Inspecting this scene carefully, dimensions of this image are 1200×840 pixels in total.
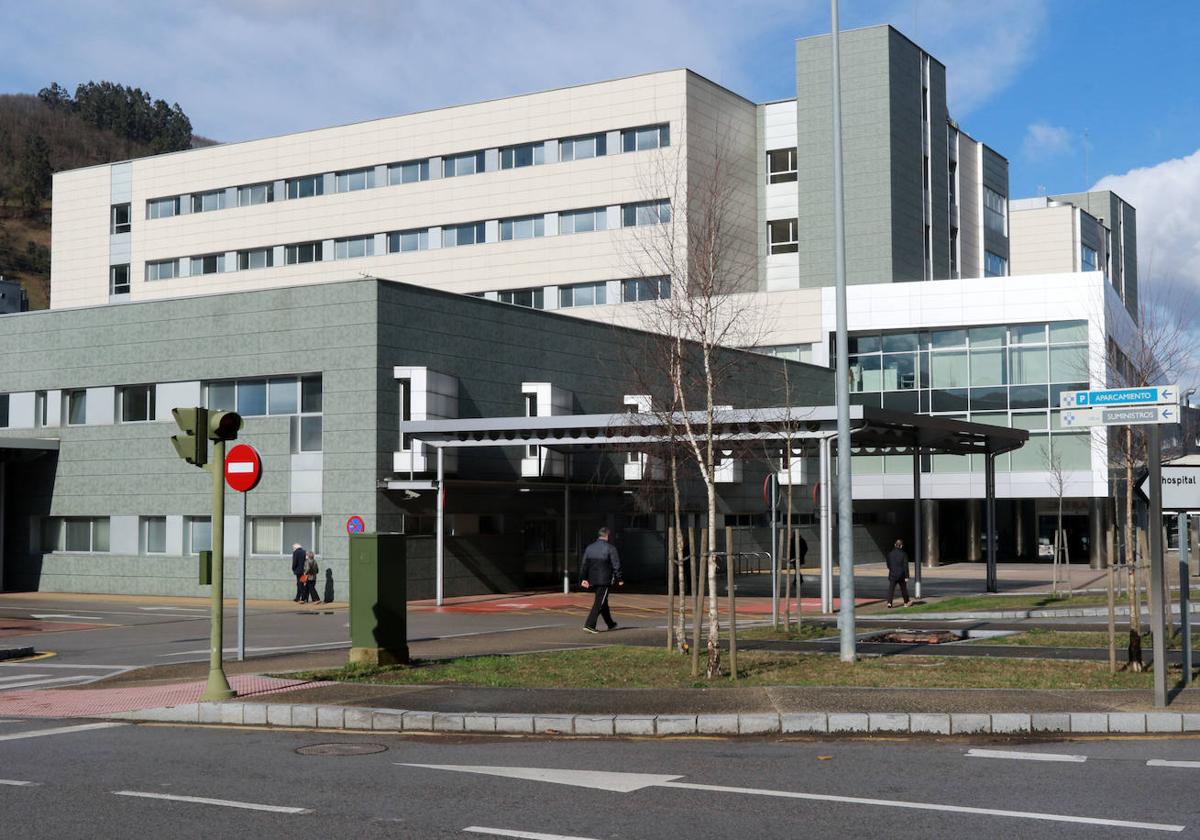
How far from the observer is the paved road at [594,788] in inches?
299

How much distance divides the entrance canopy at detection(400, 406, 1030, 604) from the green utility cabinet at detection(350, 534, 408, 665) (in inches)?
395

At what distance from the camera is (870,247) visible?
55969mm

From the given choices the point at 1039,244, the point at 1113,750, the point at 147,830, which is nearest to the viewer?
the point at 147,830

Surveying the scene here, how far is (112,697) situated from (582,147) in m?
43.6

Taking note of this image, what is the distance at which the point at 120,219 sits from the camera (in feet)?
209

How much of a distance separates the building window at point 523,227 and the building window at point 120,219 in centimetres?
2002

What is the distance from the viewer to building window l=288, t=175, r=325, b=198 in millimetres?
59594

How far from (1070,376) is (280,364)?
30.0 metres

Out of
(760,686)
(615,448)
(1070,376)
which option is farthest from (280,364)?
(1070,376)

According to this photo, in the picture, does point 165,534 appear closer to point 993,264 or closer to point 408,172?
point 408,172

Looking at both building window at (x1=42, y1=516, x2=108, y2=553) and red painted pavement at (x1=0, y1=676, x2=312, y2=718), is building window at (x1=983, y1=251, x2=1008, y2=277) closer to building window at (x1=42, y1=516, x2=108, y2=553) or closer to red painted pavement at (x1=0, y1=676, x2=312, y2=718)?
building window at (x1=42, y1=516, x2=108, y2=553)

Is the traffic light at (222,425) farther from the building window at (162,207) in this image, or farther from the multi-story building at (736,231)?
the building window at (162,207)

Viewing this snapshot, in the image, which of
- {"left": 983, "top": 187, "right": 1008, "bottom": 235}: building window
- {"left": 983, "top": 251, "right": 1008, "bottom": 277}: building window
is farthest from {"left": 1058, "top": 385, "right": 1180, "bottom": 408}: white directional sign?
{"left": 983, "top": 187, "right": 1008, "bottom": 235}: building window

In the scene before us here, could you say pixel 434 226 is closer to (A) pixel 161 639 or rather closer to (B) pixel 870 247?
(B) pixel 870 247
